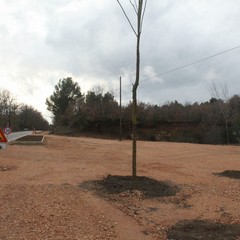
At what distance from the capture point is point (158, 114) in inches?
2926

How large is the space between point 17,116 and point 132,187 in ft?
478

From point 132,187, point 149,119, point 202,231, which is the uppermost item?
point 149,119

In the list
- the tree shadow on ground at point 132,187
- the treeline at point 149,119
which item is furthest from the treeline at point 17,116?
the tree shadow on ground at point 132,187

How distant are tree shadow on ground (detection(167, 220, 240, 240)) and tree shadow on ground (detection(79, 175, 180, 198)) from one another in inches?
103

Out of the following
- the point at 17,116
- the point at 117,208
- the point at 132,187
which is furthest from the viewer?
the point at 17,116

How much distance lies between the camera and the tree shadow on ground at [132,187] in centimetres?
1019

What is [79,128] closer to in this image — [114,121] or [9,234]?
[114,121]

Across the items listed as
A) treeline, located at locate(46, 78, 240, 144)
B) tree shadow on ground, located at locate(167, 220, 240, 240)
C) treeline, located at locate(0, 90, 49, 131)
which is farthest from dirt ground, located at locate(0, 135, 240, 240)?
treeline, located at locate(0, 90, 49, 131)

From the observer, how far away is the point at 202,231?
6699mm

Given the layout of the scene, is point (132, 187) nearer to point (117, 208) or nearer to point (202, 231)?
point (117, 208)

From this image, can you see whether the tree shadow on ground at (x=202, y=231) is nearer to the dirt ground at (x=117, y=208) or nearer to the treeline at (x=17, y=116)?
the dirt ground at (x=117, y=208)

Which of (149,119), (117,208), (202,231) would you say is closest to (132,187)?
(117,208)

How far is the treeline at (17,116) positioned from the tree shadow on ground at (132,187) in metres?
99.4

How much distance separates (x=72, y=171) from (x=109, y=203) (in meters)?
6.43
